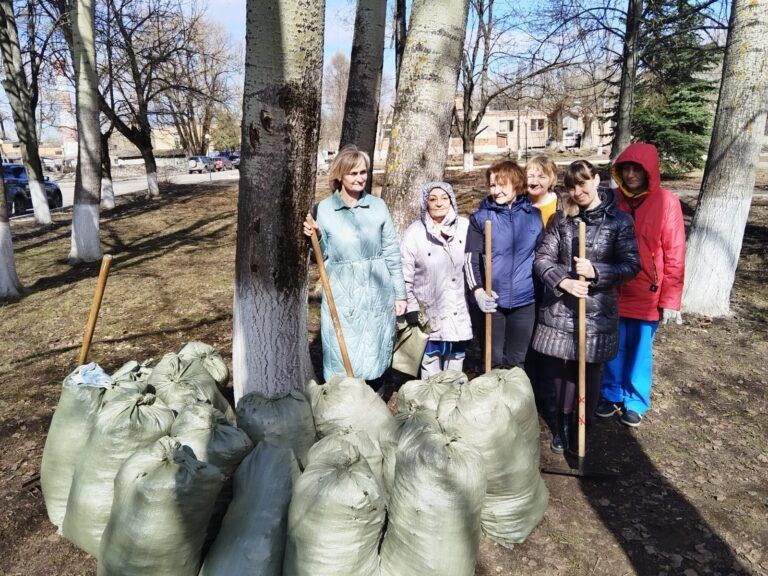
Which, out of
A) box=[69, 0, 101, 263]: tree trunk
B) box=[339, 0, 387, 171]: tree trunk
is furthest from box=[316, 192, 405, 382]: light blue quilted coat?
box=[69, 0, 101, 263]: tree trunk

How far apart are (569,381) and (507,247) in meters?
0.87

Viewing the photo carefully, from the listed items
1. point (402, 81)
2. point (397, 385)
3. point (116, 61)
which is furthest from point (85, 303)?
point (116, 61)

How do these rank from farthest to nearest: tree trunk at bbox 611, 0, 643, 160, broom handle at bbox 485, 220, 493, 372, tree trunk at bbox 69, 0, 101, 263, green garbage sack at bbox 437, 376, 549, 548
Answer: tree trunk at bbox 69, 0, 101, 263, tree trunk at bbox 611, 0, 643, 160, broom handle at bbox 485, 220, 493, 372, green garbage sack at bbox 437, 376, 549, 548

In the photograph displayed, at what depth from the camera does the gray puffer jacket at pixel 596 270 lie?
9.76ft

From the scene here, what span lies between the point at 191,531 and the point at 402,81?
3.24m

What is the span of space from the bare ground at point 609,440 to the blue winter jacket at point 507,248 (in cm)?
99

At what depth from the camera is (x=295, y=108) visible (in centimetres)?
285

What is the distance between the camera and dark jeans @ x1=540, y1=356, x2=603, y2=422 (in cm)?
318

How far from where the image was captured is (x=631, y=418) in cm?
361

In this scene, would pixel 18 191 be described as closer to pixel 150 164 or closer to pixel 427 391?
pixel 150 164

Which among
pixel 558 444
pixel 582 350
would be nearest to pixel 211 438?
pixel 582 350

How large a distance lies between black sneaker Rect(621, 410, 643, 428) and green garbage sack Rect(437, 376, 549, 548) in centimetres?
128

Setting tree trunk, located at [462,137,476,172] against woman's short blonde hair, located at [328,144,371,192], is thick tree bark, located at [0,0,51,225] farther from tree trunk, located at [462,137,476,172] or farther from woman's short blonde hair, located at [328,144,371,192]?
tree trunk, located at [462,137,476,172]

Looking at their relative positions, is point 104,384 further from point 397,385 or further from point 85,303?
point 85,303
